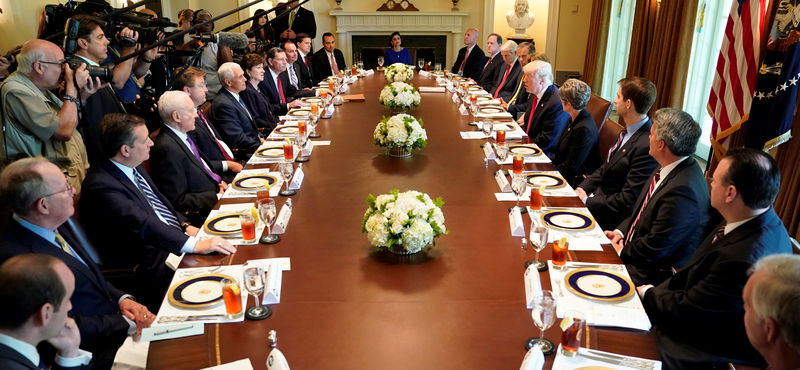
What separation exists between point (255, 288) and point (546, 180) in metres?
1.85

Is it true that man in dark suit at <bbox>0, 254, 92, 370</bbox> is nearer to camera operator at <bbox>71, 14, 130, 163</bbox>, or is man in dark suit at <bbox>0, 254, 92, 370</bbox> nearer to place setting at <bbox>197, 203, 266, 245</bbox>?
place setting at <bbox>197, 203, 266, 245</bbox>

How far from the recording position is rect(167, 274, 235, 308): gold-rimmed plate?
1785 millimetres

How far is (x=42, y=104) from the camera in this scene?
3.27 metres

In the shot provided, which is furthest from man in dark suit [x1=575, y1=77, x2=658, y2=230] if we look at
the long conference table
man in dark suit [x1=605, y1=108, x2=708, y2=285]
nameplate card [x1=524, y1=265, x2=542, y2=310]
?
nameplate card [x1=524, y1=265, x2=542, y2=310]

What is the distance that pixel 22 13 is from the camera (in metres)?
5.68

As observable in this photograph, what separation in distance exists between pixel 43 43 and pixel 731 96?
5.11 m

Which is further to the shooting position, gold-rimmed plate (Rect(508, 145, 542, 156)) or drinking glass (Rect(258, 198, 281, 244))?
gold-rimmed plate (Rect(508, 145, 542, 156))

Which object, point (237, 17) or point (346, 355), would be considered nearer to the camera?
point (346, 355)

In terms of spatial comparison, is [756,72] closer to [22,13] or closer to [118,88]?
[118,88]

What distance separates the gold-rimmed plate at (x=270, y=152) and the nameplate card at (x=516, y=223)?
5.75 feet

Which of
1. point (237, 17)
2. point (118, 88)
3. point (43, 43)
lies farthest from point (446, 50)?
point (43, 43)

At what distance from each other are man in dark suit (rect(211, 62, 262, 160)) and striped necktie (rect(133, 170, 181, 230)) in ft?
5.64

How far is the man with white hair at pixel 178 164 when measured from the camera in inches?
127

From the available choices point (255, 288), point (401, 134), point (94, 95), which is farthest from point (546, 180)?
point (94, 95)
